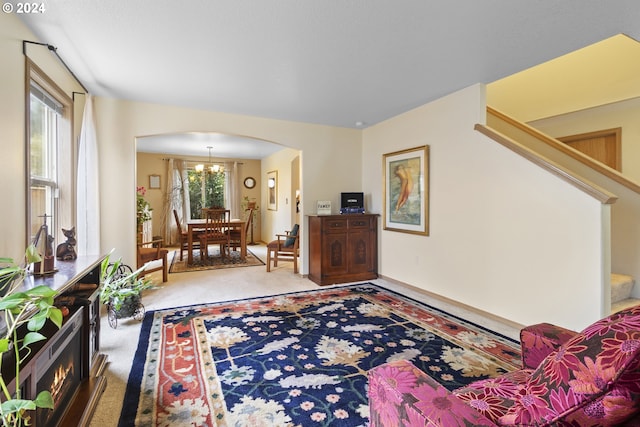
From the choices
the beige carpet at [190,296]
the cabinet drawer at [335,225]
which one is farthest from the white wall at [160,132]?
the beige carpet at [190,296]

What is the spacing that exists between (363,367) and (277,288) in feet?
7.38

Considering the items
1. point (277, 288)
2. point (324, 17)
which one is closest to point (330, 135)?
point (277, 288)

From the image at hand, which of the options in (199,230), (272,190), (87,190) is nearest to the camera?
(87,190)

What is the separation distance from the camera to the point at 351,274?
15.3ft

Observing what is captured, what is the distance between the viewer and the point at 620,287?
289cm

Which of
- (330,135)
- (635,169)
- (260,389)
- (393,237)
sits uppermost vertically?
(330,135)

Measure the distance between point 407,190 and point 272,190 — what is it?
4789 mm

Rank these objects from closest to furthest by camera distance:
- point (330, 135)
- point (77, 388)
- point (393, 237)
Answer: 1. point (77, 388)
2. point (393, 237)
3. point (330, 135)

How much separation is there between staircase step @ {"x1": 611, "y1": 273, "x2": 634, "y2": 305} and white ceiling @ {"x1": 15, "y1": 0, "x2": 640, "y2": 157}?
2.19 metres

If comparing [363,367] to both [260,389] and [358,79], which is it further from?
[358,79]

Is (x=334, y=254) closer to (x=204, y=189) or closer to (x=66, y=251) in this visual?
(x=66, y=251)

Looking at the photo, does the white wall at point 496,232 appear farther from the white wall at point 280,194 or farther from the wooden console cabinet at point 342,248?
the white wall at point 280,194

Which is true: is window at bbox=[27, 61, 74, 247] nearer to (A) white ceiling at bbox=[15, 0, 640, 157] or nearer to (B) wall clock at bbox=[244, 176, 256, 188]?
(A) white ceiling at bbox=[15, 0, 640, 157]

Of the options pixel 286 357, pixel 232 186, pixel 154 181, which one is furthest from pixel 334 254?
pixel 154 181
